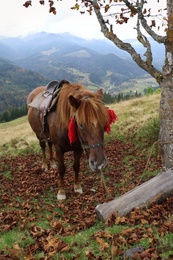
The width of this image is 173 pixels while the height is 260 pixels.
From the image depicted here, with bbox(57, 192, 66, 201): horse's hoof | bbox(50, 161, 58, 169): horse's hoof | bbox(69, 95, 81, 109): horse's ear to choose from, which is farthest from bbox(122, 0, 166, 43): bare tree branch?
bbox(50, 161, 58, 169): horse's hoof

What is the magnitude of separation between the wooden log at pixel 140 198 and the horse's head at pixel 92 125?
37.0 inches

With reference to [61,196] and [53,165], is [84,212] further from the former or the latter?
[53,165]

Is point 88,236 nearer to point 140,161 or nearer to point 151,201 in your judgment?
point 151,201

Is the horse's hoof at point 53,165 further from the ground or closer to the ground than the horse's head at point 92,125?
closer to the ground

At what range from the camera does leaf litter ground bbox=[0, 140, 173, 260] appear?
15.6 ft

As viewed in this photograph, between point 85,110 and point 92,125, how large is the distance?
42 centimetres

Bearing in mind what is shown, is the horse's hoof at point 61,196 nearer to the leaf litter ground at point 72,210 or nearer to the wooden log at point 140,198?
the leaf litter ground at point 72,210

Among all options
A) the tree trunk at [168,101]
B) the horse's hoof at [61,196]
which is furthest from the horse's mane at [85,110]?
the horse's hoof at [61,196]

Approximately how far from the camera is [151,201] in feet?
20.6

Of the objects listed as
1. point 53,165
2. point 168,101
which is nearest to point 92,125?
point 168,101

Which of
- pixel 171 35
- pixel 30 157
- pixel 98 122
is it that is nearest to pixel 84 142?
pixel 98 122

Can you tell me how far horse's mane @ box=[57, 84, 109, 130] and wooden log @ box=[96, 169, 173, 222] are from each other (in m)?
1.87

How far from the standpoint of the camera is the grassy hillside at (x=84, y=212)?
4.71 metres

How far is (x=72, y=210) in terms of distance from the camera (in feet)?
26.6
